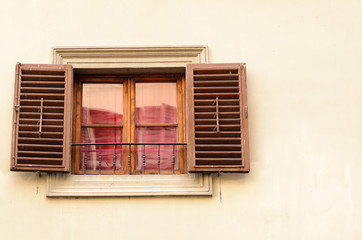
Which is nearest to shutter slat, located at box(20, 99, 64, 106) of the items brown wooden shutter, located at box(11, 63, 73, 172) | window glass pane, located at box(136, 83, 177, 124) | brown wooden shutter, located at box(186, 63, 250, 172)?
brown wooden shutter, located at box(11, 63, 73, 172)

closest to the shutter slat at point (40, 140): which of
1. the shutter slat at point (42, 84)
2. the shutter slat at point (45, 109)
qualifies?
the shutter slat at point (45, 109)

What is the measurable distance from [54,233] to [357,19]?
366cm

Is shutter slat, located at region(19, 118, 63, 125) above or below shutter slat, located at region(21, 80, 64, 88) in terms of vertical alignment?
below

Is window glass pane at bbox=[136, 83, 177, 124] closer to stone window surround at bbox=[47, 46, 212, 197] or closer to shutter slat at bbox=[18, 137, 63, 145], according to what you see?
stone window surround at bbox=[47, 46, 212, 197]

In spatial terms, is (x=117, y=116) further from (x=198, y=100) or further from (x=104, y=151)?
(x=198, y=100)

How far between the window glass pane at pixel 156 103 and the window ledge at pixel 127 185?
648mm

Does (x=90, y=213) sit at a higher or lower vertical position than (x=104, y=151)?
lower

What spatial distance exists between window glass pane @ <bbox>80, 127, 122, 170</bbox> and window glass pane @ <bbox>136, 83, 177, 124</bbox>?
30cm

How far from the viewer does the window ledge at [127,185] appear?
17.3ft

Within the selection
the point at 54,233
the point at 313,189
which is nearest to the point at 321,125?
the point at 313,189

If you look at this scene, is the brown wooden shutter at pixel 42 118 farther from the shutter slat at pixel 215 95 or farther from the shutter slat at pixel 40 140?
the shutter slat at pixel 215 95

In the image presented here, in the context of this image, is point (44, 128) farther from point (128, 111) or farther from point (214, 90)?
point (214, 90)

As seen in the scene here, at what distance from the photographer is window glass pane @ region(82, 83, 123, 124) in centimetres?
571

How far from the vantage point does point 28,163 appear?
5.22 metres
